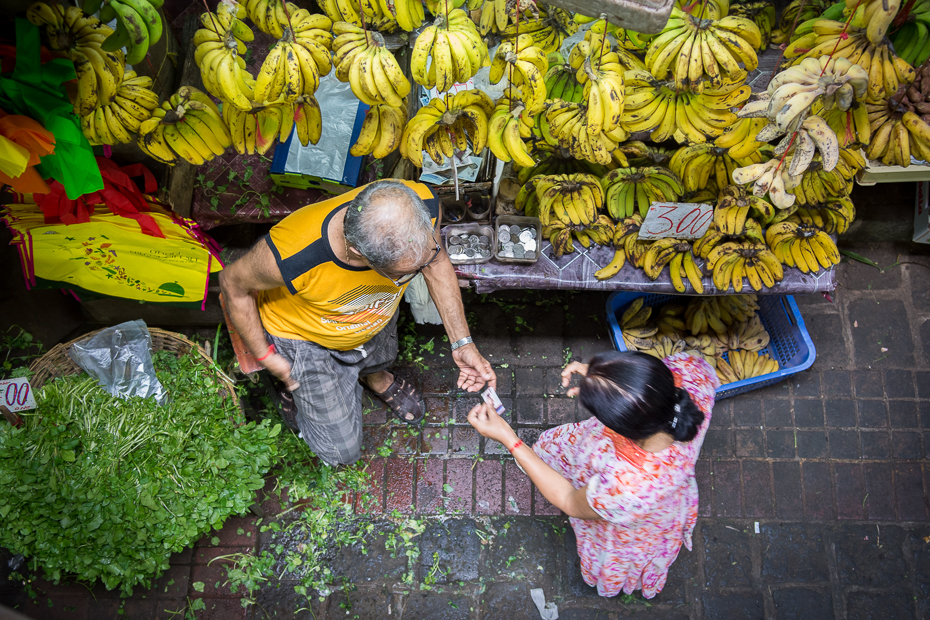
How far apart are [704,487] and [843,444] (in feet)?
2.92

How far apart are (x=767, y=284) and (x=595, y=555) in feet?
5.12

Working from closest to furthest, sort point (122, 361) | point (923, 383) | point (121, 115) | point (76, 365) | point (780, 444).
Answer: point (121, 115) → point (122, 361) → point (76, 365) → point (780, 444) → point (923, 383)

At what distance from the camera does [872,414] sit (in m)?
3.32

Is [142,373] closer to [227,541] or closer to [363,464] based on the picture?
[227,541]

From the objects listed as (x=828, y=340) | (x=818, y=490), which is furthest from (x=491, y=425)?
(x=828, y=340)

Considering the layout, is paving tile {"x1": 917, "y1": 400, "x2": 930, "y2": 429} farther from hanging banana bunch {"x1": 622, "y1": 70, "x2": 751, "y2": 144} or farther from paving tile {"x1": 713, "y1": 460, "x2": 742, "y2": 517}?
hanging banana bunch {"x1": 622, "y1": 70, "x2": 751, "y2": 144}

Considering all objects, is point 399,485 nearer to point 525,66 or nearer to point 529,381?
point 529,381

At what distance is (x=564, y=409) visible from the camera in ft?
11.1

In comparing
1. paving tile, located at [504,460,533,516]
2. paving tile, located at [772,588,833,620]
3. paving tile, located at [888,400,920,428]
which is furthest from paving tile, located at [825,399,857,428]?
paving tile, located at [504,460,533,516]

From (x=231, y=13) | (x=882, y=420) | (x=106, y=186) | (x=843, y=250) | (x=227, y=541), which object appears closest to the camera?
(x=231, y=13)

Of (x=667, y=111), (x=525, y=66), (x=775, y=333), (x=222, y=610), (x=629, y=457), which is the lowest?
A: (x=222, y=610)

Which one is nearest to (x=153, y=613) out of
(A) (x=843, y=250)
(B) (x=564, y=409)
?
(B) (x=564, y=409)

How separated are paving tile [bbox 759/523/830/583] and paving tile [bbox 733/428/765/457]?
394 millimetres

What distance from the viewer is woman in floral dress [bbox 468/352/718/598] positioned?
183 centimetres
